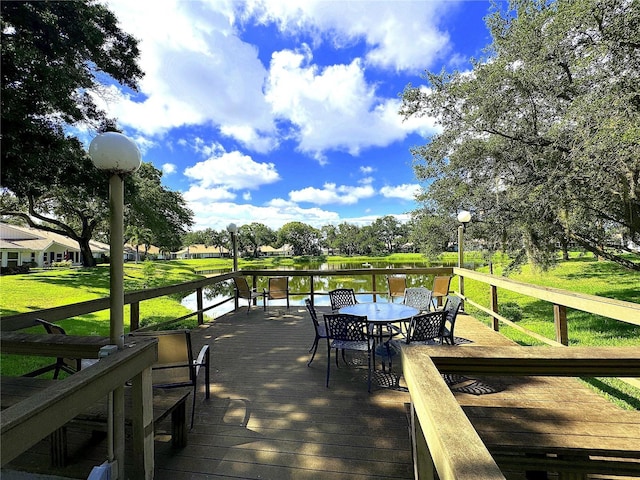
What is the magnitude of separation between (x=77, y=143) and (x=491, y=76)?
25.6 feet

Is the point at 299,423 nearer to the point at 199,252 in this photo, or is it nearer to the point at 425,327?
the point at 425,327

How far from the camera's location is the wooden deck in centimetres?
183

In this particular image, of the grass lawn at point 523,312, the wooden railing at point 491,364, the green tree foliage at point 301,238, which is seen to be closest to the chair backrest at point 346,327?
the wooden railing at point 491,364

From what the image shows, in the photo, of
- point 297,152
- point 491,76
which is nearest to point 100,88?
point 491,76

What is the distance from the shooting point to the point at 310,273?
6.28 meters

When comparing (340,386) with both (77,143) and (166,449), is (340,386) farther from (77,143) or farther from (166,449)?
(77,143)

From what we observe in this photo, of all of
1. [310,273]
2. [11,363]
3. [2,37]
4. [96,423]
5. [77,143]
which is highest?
[2,37]

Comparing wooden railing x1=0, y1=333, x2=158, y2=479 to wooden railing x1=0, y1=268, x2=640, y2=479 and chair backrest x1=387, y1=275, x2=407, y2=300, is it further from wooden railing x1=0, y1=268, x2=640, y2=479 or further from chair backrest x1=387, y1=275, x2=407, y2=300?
chair backrest x1=387, y1=275, x2=407, y2=300

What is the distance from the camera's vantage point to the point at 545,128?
20.5 ft

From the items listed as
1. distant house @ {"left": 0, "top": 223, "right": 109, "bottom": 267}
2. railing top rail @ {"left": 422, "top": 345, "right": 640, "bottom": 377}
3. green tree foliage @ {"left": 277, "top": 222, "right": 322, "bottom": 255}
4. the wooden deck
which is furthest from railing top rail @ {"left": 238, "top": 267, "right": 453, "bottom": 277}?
green tree foliage @ {"left": 277, "top": 222, "right": 322, "bottom": 255}

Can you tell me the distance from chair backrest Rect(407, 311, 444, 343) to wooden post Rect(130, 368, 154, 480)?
7.10 feet

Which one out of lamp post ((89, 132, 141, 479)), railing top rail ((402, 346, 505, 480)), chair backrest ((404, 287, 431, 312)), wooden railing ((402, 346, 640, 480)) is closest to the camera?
railing top rail ((402, 346, 505, 480))

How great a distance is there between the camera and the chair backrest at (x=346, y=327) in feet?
10.0

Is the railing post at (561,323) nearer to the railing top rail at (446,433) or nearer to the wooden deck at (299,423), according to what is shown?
the wooden deck at (299,423)
